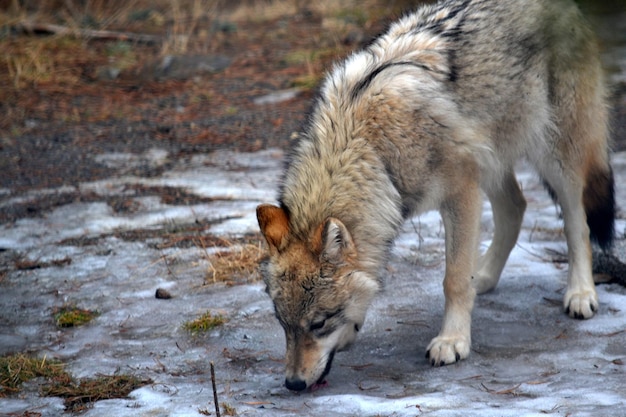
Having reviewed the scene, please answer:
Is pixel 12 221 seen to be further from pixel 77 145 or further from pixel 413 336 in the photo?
pixel 413 336

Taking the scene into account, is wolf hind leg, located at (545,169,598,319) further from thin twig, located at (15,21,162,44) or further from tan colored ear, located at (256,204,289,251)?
thin twig, located at (15,21,162,44)

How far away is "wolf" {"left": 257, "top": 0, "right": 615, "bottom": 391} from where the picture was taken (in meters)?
3.49

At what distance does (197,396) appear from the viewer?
3.36 metres

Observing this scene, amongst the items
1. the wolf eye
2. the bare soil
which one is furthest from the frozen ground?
the bare soil

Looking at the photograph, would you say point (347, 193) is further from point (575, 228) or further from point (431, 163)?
point (575, 228)

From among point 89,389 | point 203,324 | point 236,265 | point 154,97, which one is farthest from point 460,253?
point 154,97

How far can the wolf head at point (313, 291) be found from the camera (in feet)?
11.2

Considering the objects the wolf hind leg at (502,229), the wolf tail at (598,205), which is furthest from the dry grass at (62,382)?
the wolf tail at (598,205)

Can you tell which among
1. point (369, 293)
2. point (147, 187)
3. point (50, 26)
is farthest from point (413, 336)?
point (50, 26)

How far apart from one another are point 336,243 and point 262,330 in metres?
0.92

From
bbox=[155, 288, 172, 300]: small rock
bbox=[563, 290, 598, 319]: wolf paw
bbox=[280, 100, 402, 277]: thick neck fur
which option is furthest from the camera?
bbox=[155, 288, 172, 300]: small rock

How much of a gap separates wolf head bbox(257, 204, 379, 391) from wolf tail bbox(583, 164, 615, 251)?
1.58 m

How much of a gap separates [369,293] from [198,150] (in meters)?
4.35

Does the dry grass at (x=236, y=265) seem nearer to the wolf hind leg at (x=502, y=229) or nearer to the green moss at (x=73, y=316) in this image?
the green moss at (x=73, y=316)
